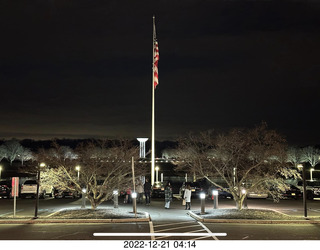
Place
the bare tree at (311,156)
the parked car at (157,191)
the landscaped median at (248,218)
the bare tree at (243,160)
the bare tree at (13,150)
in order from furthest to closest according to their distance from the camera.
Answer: the bare tree at (13,150)
the bare tree at (311,156)
the parked car at (157,191)
the bare tree at (243,160)
the landscaped median at (248,218)

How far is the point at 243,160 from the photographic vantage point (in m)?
21.1

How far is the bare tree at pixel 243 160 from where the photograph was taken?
795 inches

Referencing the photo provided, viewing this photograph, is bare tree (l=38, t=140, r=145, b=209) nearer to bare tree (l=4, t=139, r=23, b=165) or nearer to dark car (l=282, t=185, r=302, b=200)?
dark car (l=282, t=185, r=302, b=200)

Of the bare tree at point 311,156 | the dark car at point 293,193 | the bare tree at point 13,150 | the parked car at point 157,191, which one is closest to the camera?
the parked car at point 157,191

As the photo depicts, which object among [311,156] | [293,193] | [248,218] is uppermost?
[311,156]

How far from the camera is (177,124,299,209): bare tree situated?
66.2ft

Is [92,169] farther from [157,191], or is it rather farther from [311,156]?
[311,156]

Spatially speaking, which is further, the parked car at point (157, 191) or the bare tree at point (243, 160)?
the parked car at point (157, 191)

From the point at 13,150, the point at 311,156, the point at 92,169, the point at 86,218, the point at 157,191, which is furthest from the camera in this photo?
the point at 13,150

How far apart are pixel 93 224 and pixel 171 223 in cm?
321

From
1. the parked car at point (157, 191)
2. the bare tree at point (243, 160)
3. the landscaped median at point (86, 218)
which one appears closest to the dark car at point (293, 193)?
the parked car at point (157, 191)

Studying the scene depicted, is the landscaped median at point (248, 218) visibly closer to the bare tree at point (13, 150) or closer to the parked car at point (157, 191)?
the parked car at point (157, 191)

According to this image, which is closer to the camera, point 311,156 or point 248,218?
point 248,218

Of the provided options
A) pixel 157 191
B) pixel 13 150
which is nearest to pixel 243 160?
pixel 157 191
